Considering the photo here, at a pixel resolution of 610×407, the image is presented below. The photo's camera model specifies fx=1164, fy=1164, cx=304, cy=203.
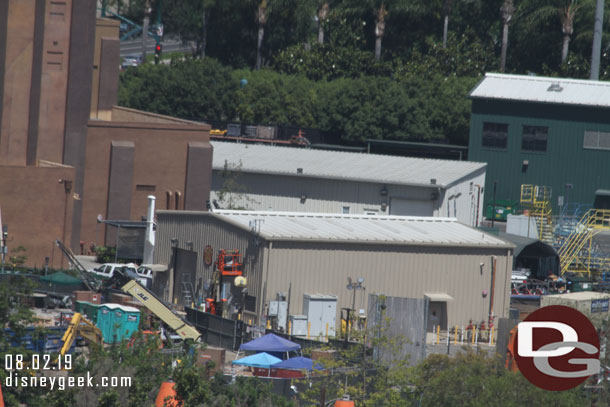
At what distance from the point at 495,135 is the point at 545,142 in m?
3.04

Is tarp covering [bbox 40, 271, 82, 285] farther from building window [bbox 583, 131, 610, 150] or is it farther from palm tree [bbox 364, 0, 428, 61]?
palm tree [bbox 364, 0, 428, 61]

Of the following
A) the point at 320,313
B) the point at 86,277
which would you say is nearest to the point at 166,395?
the point at 320,313

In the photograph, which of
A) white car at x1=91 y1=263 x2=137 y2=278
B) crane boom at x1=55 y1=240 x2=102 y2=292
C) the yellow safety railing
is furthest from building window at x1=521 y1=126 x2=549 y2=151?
crane boom at x1=55 y1=240 x2=102 y2=292

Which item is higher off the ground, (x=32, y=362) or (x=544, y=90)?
(x=544, y=90)

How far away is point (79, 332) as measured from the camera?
32531 mm

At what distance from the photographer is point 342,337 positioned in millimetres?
31312

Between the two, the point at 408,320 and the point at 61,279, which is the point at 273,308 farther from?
the point at 61,279

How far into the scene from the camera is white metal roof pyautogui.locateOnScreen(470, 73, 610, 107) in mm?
68625

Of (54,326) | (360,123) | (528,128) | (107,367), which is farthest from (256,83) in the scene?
(107,367)

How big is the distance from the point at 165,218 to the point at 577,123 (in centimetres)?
3108

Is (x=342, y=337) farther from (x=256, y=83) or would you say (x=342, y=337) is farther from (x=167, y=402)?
(x=256, y=83)

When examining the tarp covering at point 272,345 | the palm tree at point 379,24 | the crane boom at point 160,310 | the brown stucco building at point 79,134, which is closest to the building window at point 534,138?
the brown stucco building at point 79,134

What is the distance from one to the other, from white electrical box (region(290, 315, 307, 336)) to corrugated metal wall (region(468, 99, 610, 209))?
1312 inches

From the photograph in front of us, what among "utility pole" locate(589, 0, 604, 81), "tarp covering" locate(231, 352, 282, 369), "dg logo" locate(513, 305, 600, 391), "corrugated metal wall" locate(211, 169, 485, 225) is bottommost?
"tarp covering" locate(231, 352, 282, 369)
